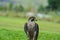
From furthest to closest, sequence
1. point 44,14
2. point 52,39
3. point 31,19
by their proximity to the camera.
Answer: point 44,14, point 52,39, point 31,19

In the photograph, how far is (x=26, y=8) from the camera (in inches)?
786

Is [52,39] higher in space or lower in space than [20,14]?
higher

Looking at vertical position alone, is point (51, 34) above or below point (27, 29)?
below

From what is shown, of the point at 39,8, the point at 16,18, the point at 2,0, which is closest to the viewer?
the point at 16,18

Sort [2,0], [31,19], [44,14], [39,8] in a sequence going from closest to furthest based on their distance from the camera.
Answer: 1. [31,19]
2. [44,14]
3. [39,8]
4. [2,0]

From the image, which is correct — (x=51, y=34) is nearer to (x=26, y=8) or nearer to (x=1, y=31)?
(x=1, y=31)

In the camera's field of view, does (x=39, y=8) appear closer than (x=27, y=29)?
No

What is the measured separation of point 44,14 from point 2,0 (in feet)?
15.4

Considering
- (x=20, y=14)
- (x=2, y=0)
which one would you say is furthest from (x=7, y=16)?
(x=2, y=0)

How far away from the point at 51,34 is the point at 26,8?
36.4ft

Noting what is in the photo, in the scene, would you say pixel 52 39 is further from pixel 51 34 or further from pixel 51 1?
pixel 51 1

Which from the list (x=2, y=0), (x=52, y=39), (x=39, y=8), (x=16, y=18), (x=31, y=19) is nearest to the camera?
(x=31, y=19)

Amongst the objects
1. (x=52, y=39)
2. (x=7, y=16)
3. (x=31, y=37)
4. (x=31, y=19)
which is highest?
(x=31, y=19)

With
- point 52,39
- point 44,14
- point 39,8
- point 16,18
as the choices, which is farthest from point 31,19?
point 39,8
